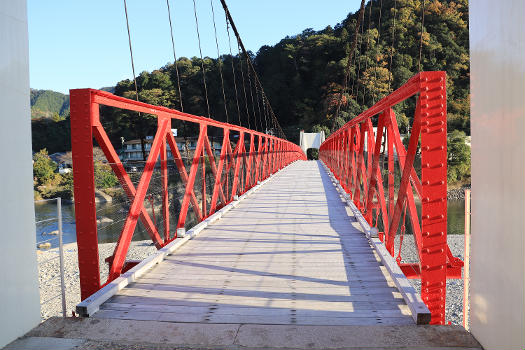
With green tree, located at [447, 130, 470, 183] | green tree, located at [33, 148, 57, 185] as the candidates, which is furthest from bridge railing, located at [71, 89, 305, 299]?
green tree, located at [447, 130, 470, 183]

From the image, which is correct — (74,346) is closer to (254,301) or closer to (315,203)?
(254,301)

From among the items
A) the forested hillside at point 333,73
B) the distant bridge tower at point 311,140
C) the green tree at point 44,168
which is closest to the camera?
the forested hillside at point 333,73

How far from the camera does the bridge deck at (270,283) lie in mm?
1426

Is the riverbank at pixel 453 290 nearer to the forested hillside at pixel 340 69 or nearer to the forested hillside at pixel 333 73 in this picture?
the forested hillside at pixel 333 73

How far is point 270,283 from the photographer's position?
1762 millimetres

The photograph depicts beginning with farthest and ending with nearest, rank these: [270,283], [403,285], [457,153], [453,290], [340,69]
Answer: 1. [340,69]
2. [457,153]
3. [453,290]
4. [270,283]
5. [403,285]

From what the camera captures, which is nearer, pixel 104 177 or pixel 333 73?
pixel 104 177

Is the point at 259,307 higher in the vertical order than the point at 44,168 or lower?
lower

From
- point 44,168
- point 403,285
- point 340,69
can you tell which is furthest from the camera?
point 340,69

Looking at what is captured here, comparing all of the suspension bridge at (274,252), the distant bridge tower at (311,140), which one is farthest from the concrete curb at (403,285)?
the distant bridge tower at (311,140)

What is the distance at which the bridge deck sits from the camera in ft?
4.68

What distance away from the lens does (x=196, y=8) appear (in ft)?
22.0

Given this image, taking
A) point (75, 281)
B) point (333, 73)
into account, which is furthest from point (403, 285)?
point (333, 73)

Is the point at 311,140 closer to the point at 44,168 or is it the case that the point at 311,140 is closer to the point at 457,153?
the point at 457,153
